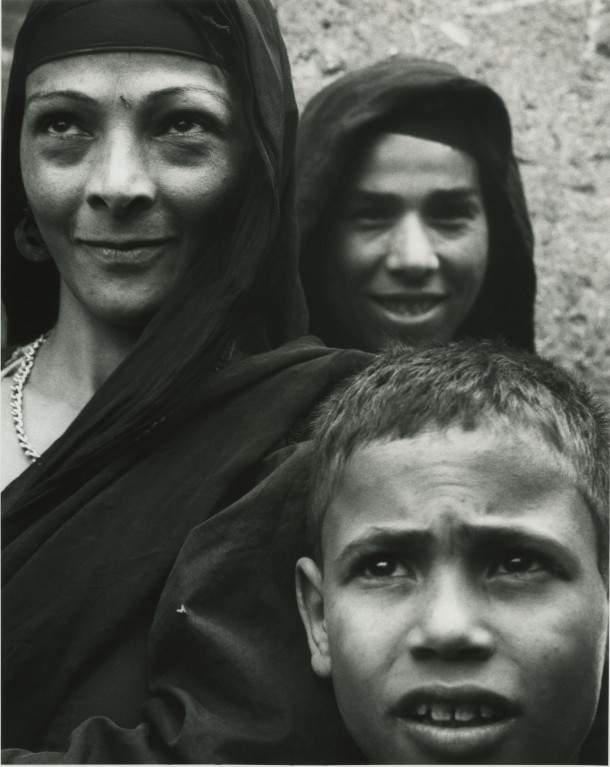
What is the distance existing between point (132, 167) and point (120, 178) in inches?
1.1

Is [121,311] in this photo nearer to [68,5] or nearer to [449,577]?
[68,5]

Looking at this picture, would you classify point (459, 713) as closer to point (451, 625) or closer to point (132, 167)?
point (451, 625)

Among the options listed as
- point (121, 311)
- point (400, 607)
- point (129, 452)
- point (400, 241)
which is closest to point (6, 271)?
point (121, 311)

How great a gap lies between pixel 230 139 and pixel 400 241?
623 millimetres

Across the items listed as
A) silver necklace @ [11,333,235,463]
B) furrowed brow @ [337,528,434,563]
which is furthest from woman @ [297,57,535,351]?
furrowed brow @ [337,528,434,563]

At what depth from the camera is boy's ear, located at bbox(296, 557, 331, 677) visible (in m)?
1.84

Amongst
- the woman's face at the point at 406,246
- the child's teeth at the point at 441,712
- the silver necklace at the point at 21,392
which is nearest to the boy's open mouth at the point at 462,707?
the child's teeth at the point at 441,712

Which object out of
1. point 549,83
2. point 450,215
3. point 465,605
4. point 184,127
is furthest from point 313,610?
point 549,83

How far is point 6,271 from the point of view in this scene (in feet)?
7.84

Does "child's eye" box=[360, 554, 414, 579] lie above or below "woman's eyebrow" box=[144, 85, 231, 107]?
below

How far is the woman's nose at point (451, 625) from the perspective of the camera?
1650 millimetres

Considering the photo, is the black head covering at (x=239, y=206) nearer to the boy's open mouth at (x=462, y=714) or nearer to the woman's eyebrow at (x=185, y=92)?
the woman's eyebrow at (x=185, y=92)

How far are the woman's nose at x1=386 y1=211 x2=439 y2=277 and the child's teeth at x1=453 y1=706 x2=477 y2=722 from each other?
1162 millimetres

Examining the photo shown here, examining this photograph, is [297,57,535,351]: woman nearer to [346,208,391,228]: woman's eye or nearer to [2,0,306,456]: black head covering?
[346,208,391,228]: woman's eye
